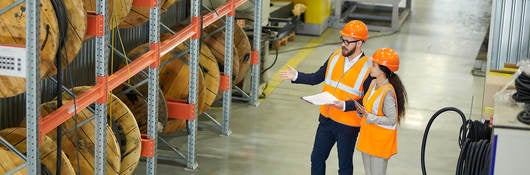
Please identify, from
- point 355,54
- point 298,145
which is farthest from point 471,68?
point 355,54

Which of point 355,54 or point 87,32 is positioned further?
point 355,54

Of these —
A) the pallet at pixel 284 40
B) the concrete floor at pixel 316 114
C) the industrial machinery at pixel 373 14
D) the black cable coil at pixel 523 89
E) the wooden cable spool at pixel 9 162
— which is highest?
the black cable coil at pixel 523 89

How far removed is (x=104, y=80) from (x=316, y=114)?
5.93m

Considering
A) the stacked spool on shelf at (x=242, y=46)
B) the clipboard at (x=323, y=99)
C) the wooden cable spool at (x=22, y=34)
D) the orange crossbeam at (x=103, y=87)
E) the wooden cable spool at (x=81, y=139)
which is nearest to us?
the wooden cable spool at (x=22, y=34)

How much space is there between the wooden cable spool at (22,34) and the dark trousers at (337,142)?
2.91m

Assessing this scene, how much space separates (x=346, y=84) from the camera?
28.0ft

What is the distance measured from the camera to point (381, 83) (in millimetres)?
8133

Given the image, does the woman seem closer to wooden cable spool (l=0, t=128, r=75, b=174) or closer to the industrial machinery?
wooden cable spool (l=0, t=128, r=75, b=174)

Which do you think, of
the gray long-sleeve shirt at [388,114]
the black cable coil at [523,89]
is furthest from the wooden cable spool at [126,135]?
the black cable coil at [523,89]

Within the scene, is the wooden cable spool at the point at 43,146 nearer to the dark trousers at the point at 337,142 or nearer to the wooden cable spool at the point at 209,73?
the dark trousers at the point at 337,142

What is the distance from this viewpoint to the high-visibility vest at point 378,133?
26.5 ft

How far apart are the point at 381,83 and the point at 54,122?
9.71 ft

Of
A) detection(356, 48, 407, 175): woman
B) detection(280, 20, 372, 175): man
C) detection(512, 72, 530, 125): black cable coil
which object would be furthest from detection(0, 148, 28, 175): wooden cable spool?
detection(512, 72, 530, 125): black cable coil

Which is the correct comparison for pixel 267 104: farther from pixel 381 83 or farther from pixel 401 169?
pixel 381 83
